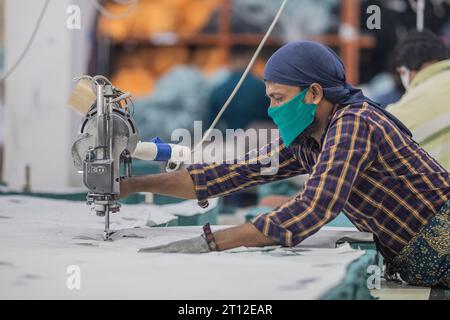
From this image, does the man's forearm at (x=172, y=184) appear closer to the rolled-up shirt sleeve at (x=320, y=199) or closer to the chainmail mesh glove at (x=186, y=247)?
the chainmail mesh glove at (x=186, y=247)

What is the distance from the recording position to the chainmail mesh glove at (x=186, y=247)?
8.05ft

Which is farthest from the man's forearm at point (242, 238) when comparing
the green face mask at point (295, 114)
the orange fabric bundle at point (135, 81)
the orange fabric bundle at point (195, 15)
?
the orange fabric bundle at point (195, 15)

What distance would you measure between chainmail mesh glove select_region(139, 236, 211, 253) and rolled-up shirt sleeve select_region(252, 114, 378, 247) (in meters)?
0.17

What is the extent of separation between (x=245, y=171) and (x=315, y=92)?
54cm

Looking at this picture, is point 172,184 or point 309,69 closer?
point 309,69

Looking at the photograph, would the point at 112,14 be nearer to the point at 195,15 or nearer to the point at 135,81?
the point at 135,81

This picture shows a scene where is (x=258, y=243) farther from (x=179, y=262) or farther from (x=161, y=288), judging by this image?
(x=161, y=288)

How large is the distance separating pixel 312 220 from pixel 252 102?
4.50 metres

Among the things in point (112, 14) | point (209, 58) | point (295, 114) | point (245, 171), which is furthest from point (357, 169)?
point (209, 58)

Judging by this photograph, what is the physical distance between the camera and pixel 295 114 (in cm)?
258

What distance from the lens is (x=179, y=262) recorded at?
7.55 feet

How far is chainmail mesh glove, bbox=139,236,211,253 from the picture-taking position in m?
2.45

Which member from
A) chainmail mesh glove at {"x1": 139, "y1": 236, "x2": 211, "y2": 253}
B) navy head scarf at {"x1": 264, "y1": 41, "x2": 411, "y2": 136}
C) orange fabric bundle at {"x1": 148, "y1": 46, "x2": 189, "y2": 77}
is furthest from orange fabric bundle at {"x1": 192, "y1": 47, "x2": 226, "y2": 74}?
chainmail mesh glove at {"x1": 139, "y1": 236, "x2": 211, "y2": 253}
